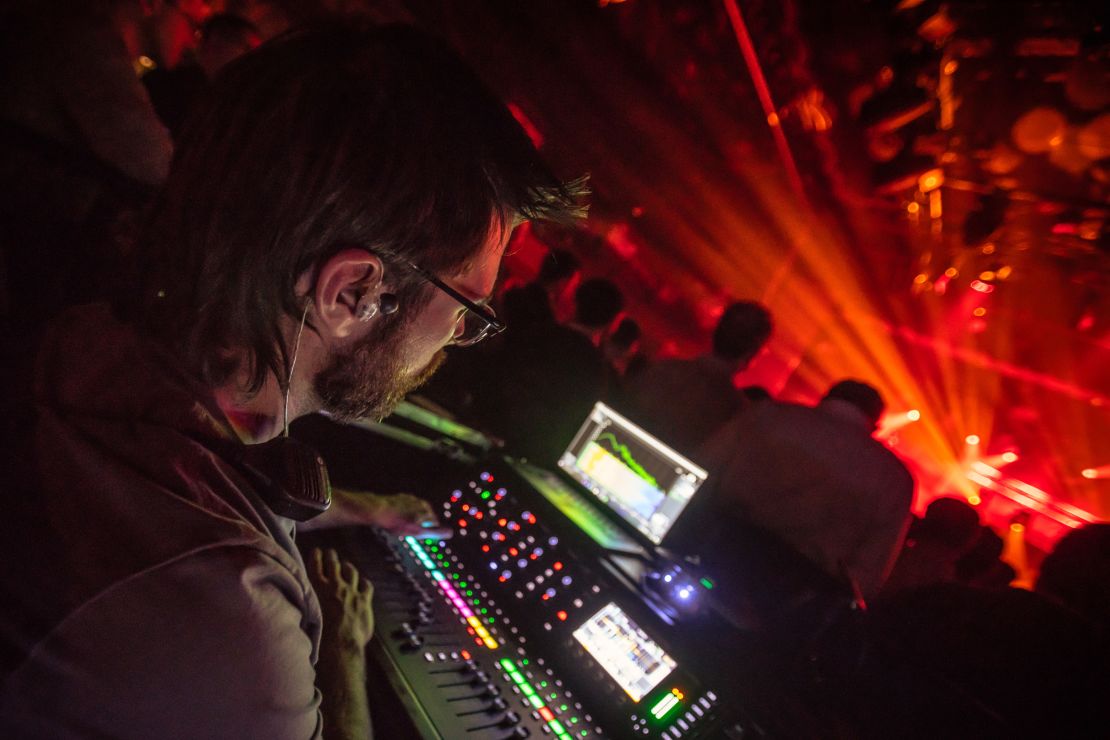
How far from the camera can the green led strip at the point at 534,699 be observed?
1.16 meters

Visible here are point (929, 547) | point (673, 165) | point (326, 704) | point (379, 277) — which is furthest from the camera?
point (673, 165)

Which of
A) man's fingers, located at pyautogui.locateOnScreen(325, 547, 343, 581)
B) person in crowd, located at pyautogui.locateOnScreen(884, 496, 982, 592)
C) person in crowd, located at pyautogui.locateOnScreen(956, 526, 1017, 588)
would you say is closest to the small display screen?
man's fingers, located at pyautogui.locateOnScreen(325, 547, 343, 581)

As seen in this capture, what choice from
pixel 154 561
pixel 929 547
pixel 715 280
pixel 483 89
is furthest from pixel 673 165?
pixel 154 561

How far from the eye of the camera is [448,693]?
113 cm

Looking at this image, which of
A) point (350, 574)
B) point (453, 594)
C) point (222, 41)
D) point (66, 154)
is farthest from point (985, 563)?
point (222, 41)

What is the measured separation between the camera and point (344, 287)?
0.88 m

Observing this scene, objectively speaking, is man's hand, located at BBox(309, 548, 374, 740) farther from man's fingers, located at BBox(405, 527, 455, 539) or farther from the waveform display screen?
A: the waveform display screen

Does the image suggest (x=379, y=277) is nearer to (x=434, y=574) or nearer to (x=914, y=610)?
→ (x=434, y=574)

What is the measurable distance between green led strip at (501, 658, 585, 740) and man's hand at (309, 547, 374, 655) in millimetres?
304

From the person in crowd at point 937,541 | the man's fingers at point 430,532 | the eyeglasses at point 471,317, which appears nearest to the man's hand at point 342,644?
the man's fingers at point 430,532

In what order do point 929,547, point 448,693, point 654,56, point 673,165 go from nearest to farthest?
point 448,693 < point 929,547 < point 654,56 < point 673,165

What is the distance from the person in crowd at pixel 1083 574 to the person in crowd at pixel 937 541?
2.50ft

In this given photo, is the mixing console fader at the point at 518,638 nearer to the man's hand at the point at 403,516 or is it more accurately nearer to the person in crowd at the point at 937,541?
the man's hand at the point at 403,516

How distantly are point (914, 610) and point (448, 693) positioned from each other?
157 centimetres
